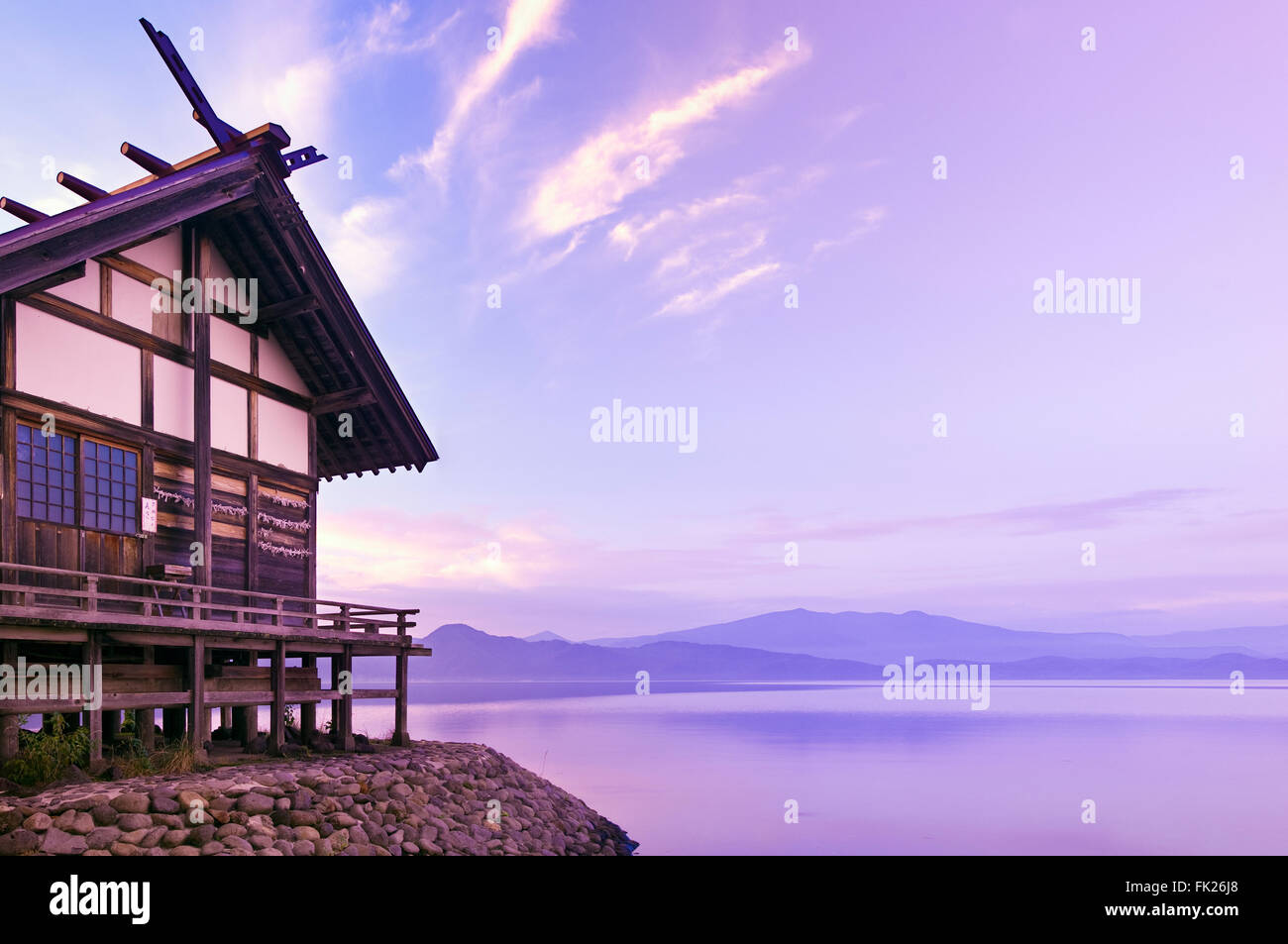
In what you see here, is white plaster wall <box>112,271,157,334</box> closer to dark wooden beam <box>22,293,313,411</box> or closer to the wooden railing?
dark wooden beam <box>22,293,313,411</box>

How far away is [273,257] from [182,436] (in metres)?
4.90

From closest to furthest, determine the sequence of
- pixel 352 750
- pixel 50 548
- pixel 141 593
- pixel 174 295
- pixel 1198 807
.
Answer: pixel 50 548 → pixel 141 593 → pixel 174 295 → pixel 352 750 → pixel 1198 807

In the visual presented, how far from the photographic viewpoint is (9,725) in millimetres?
14859

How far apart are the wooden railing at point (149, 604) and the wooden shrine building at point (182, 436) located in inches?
2.3

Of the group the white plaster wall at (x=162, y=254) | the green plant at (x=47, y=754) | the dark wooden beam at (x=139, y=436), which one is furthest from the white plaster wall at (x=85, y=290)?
the green plant at (x=47, y=754)

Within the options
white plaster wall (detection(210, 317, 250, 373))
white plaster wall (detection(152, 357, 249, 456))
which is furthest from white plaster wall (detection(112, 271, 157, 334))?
white plaster wall (detection(210, 317, 250, 373))

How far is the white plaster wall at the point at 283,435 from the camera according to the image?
22.7 metres

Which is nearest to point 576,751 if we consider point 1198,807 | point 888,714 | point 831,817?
point 831,817

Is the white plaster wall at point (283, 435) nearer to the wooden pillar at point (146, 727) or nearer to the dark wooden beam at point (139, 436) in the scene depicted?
the dark wooden beam at point (139, 436)

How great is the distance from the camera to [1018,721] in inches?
4114
